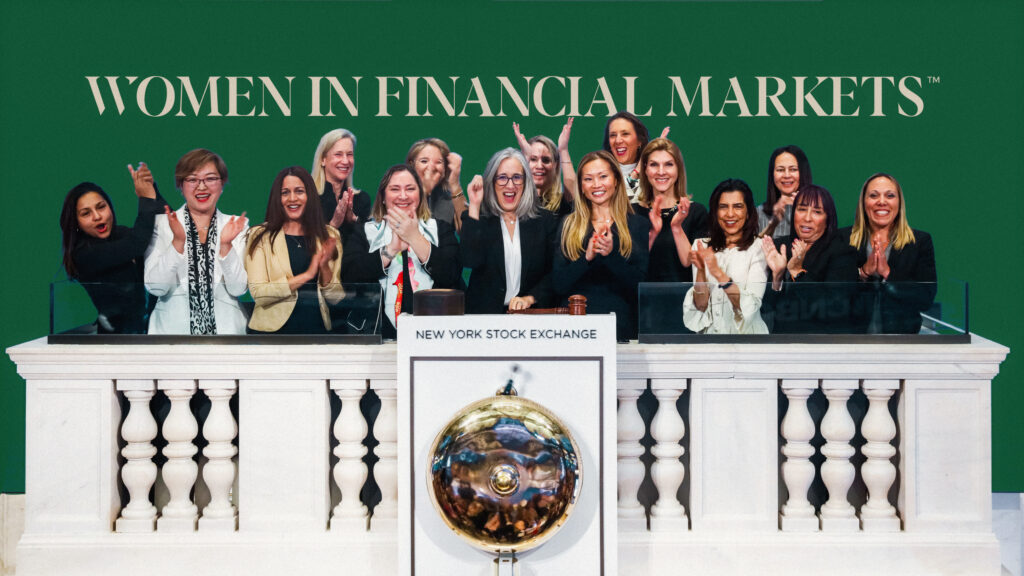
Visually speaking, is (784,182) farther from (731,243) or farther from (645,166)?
(645,166)

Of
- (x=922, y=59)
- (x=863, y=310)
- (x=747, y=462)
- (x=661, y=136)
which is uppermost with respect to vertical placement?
(x=922, y=59)

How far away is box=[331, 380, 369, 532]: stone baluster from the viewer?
11.2 feet

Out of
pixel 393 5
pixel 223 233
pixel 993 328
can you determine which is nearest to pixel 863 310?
pixel 993 328

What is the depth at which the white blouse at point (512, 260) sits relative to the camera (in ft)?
14.0

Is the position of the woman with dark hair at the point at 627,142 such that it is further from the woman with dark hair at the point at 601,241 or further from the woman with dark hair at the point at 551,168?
the woman with dark hair at the point at 551,168

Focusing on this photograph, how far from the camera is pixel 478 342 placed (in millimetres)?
3066

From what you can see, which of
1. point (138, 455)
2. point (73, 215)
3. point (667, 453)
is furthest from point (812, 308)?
point (73, 215)

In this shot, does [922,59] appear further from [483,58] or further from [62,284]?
[62,284]

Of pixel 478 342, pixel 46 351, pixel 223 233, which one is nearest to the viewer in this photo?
Result: pixel 478 342

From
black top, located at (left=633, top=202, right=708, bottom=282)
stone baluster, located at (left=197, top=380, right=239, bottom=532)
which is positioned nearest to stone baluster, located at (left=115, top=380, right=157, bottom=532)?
stone baluster, located at (left=197, top=380, right=239, bottom=532)

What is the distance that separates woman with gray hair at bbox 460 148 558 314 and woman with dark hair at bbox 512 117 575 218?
4cm

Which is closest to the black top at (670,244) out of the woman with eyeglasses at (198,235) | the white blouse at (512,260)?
the white blouse at (512,260)

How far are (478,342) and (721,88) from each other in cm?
191

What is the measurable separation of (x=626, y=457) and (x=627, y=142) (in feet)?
4.89
